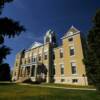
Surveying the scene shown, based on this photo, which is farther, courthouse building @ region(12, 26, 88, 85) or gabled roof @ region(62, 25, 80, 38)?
gabled roof @ region(62, 25, 80, 38)

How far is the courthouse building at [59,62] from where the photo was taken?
116 ft

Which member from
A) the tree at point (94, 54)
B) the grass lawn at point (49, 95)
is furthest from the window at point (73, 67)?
the grass lawn at point (49, 95)

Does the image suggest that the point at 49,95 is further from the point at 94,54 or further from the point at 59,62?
the point at 59,62

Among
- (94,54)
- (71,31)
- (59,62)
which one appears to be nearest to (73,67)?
(59,62)

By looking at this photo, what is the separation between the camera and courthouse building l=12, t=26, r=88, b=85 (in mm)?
35250

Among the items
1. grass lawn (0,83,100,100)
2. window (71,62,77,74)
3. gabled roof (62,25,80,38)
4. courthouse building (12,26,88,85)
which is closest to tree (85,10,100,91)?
grass lawn (0,83,100,100)

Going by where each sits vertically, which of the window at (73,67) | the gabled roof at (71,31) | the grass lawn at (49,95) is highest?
the gabled roof at (71,31)

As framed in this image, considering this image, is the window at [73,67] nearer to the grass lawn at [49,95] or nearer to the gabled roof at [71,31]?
the gabled roof at [71,31]

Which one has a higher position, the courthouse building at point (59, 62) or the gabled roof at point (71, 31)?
the gabled roof at point (71, 31)

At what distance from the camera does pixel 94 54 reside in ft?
55.3

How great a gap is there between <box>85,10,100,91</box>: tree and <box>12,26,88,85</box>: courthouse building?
1596 cm

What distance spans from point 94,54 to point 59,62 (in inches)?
933

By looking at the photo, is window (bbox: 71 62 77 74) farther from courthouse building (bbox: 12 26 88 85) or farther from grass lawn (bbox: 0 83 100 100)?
grass lawn (bbox: 0 83 100 100)

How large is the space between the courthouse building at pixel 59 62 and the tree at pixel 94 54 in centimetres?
1596
